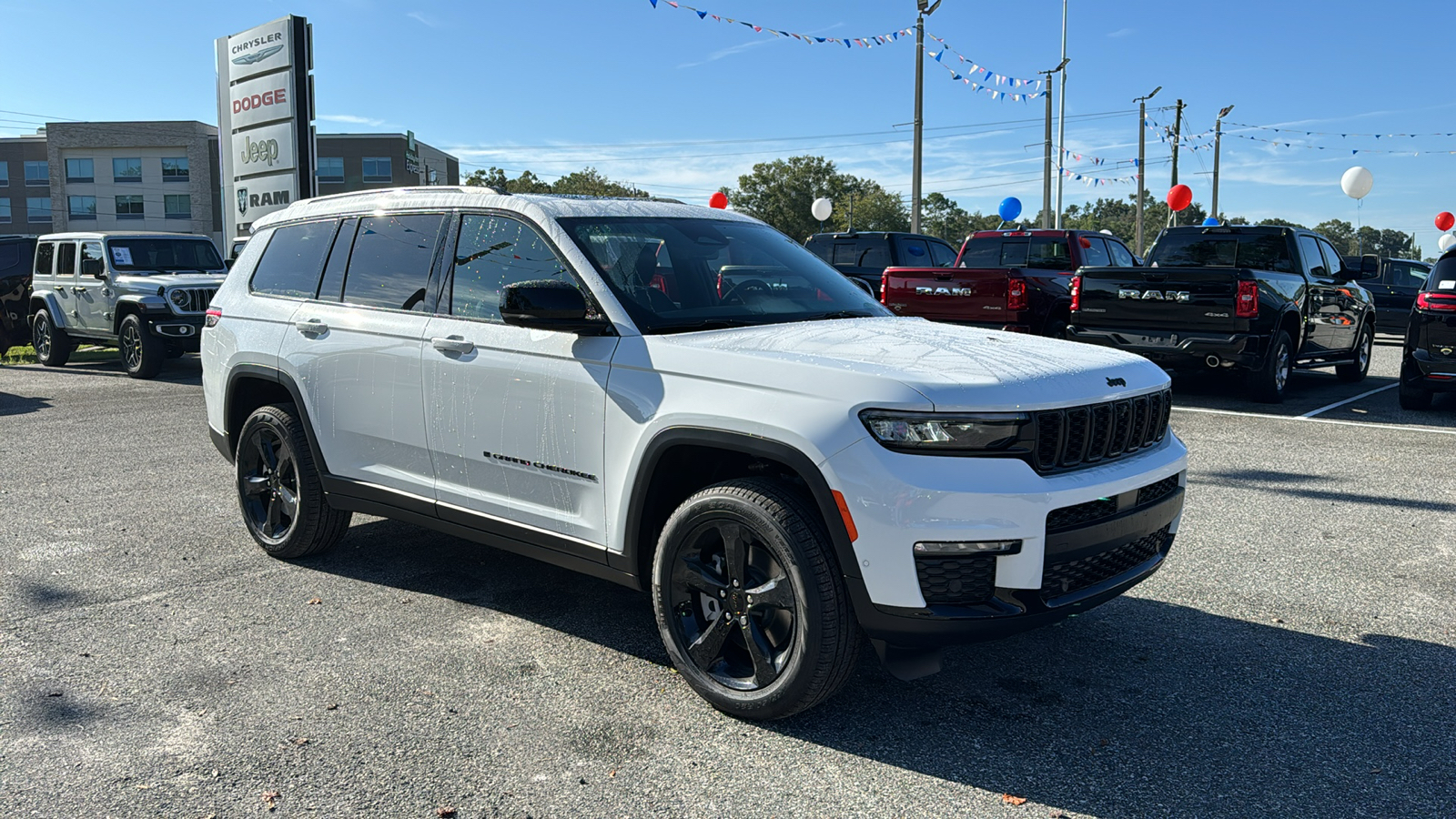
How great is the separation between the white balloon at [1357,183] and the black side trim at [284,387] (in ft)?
101

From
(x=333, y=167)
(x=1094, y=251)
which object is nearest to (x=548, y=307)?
(x=1094, y=251)

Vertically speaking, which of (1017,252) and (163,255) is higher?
(1017,252)

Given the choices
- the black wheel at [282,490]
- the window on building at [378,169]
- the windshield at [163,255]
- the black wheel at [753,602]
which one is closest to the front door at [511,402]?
the black wheel at [753,602]

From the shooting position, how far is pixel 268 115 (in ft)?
69.4

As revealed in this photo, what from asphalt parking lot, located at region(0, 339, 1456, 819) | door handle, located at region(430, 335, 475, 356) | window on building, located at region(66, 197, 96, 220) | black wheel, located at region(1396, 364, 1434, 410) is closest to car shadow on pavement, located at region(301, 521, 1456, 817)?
asphalt parking lot, located at region(0, 339, 1456, 819)

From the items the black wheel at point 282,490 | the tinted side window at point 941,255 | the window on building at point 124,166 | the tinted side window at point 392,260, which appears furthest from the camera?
the window on building at point 124,166

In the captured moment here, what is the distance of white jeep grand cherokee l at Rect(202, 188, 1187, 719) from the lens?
3.15 meters

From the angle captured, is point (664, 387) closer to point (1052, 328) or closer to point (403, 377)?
point (403, 377)

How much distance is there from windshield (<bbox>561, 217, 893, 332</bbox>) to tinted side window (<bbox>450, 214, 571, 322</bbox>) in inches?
3.5

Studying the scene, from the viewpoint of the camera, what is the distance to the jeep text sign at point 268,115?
20688 millimetres

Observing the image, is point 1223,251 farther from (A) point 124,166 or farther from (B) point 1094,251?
(A) point 124,166

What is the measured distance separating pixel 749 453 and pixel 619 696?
1040mm

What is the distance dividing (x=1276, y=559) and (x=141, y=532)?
6.17 m

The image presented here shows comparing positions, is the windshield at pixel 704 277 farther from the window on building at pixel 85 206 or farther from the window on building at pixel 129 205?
the window on building at pixel 85 206
